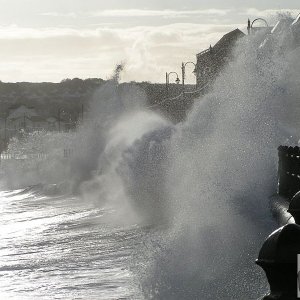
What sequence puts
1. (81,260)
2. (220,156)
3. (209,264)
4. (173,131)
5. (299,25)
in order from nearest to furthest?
(209,264), (81,260), (220,156), (173,131), (299,25)

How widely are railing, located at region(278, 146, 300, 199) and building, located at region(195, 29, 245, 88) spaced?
2165 inches

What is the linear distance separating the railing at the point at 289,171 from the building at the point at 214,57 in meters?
55.0

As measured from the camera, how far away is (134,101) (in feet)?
184

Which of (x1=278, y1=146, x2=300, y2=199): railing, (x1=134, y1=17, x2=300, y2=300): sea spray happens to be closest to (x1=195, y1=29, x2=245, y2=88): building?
(x1=134, y1=17, x2=300, y2=300): sea spray

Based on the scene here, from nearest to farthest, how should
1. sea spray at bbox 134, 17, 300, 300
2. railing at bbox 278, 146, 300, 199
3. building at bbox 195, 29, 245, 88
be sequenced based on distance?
sea spray at bbox 134, 17, 300, 300 → railing at bbox 278, 146, 300, 199 → building at bbox 195, 29, 245, 88

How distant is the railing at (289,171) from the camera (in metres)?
10.2

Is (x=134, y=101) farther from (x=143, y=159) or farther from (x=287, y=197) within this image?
(x=287, y=197)

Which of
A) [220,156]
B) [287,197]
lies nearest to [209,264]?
[287,197]

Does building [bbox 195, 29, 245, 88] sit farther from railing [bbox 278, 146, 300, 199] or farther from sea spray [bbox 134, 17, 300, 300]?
railing [bbox 278, 146, 300, 199]

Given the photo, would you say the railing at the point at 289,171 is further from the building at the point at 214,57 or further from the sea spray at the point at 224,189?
the building at the point at 214,57

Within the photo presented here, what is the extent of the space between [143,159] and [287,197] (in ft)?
59.8

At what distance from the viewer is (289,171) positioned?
10.8m

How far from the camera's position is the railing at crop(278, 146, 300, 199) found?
10203 millimetres

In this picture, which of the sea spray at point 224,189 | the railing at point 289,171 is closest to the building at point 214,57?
the sea spray at point 224,189
